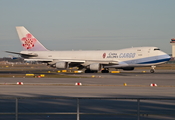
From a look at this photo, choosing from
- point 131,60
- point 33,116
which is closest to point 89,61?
point 131,60

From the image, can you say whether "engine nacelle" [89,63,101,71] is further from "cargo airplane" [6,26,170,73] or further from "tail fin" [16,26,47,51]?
"tail fin" [16,26,47,51]

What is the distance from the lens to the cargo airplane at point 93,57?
198 ft

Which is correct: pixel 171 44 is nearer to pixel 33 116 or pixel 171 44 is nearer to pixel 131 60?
pixel 131 60

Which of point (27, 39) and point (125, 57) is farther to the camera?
point (27, 39)

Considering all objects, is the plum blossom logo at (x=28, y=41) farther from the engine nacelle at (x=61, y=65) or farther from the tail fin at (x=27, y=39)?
the engine nacelle at (x=61, y=65)

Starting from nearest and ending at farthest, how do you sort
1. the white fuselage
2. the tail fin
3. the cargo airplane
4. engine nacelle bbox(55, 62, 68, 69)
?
1. the white fuselage
2. the cargo airplane
3. engine nacelle bbox(55, 62, 68, 69)
4. the tail fin

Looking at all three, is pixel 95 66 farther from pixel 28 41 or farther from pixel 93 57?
pixel 28 41

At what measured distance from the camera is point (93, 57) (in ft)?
210

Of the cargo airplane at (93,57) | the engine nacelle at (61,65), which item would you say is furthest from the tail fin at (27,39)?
the engine nacelle at (61,65)

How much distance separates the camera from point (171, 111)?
16.1 m

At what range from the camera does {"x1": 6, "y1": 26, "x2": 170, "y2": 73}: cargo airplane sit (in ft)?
198

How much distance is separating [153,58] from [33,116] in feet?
155

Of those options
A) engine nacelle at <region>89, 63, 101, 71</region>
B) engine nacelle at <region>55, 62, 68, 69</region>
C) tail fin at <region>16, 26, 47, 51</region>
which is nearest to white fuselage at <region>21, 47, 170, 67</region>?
engine nacelle at <region>89, 63, 101, 71</region>

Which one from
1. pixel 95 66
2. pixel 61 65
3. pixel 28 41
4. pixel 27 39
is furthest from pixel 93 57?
pixel 27 39
